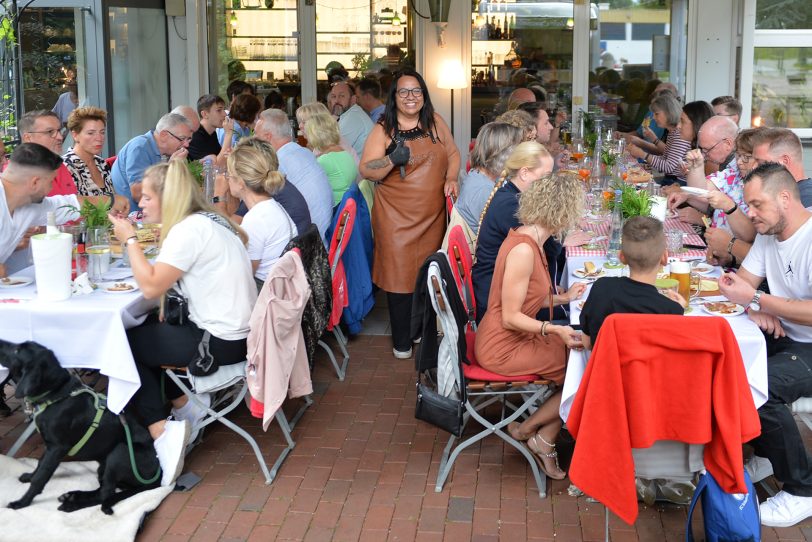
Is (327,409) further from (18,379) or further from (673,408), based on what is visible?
(673,408)

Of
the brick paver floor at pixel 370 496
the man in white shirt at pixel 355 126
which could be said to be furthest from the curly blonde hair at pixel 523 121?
the brick paver floor at pixel 370 496

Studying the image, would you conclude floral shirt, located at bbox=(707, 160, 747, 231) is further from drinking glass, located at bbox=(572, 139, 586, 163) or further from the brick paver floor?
drinking glass, located at bbox=(572, 139, 586, 163)

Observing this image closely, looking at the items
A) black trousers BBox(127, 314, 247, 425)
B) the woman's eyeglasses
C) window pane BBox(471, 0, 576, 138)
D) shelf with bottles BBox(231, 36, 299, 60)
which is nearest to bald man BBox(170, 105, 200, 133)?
the woman's eyeglasses

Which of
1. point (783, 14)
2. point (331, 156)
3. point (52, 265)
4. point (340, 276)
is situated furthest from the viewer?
point (783, 14)

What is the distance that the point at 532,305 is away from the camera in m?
4.03

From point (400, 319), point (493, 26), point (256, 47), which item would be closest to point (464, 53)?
point (493, 26)

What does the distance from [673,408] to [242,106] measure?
18.2 feet

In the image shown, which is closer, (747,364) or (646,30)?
(747,364)

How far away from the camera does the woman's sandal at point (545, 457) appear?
160 inches

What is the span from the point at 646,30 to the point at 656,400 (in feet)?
23.6

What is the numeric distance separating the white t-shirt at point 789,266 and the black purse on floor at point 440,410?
52.4 inches

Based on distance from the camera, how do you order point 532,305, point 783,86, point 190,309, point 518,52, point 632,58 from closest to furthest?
point 532,305 → point 190,309 → point 783,86 → point 632,58 → point 518,52

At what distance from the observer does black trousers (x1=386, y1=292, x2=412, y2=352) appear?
5805 millimetres

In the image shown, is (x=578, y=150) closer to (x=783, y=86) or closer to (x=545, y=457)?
(x=783, y=86)
